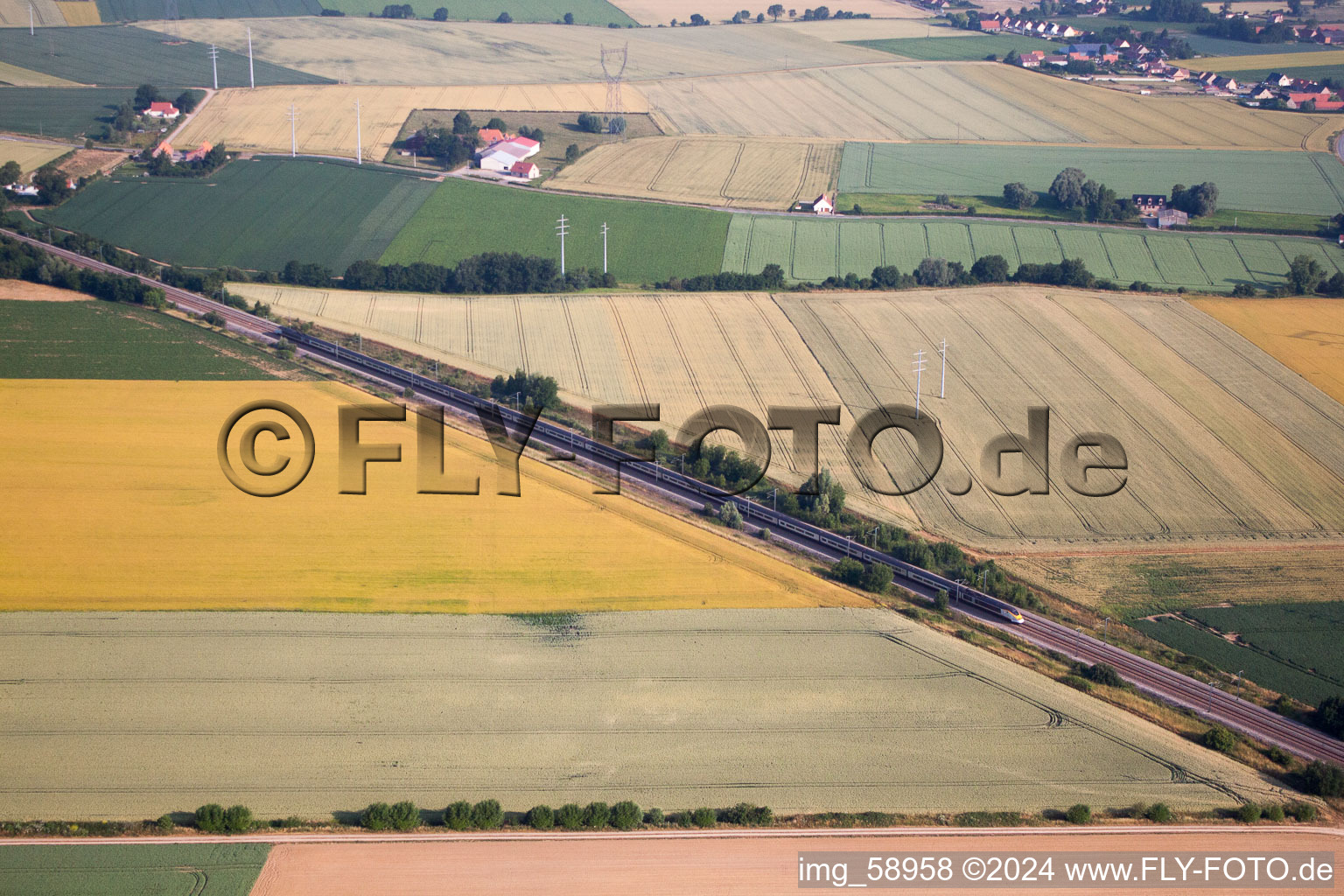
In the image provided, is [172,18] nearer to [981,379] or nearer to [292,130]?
[292,130]

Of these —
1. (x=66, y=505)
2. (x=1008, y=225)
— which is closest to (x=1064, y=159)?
(x=1008, y=225)

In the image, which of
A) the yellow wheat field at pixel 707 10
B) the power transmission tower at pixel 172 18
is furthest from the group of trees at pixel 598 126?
the yellow wheat field at pixel 707 10

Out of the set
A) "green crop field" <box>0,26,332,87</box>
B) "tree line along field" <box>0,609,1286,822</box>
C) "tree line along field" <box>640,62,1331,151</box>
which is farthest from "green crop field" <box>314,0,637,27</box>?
"tree line along field" <box>0,609,1286,822</box>

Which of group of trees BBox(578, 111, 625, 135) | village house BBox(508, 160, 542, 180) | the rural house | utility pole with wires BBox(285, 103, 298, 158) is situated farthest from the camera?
A: group of trees BBox(578, 111, 625, 135)

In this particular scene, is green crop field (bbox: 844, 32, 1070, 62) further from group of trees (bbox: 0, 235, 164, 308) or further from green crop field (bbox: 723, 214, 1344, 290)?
group of trees (bbox: 0, 235, 164, 308)

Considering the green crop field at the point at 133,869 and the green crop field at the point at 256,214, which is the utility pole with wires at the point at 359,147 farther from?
the green crop field at the point at 133,869

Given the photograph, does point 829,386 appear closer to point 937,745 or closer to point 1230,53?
point 937,745
